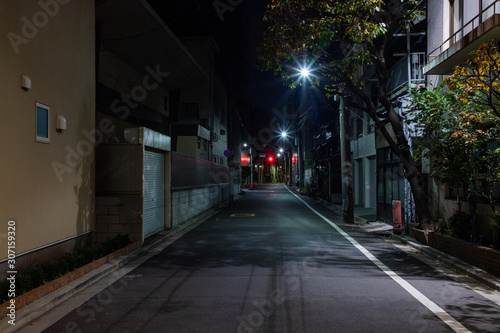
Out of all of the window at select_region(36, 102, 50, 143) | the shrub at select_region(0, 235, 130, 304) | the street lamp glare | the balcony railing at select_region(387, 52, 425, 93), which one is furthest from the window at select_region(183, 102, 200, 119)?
the window at select_region(36, 102, 50, 143)

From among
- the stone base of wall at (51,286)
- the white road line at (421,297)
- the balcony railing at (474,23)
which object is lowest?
the white road line at (421,297)

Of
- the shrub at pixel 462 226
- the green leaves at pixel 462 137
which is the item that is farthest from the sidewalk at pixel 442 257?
the green leaves at pixel 462 137

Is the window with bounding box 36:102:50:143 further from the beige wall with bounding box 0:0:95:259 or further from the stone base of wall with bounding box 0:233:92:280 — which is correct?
the stone base of wall with bounding box 0:233:92:280

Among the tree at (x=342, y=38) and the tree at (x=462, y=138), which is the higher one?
the tree at (x=342, y=38)

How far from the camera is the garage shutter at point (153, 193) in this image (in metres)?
11.4

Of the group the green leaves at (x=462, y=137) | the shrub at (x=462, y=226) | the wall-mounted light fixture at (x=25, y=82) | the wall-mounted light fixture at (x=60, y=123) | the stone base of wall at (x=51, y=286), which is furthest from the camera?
the shrub at (x=462, y=226)

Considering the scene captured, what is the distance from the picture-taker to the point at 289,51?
12.4 meters

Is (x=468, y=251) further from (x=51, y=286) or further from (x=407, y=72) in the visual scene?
(x=407, y=72)

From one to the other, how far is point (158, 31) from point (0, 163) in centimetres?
1096

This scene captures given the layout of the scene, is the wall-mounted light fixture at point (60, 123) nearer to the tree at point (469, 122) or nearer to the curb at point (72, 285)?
the curb at point (72, 285)

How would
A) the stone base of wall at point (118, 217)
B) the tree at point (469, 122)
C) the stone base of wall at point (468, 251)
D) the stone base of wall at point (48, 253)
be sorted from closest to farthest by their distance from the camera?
the stone base of wall at point (48, 253)
the stone base of wall at point (468, 251)
the tree at point (469, 122)
the stone base of wall at point (118, 217)

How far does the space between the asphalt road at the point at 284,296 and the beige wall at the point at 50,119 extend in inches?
79.3

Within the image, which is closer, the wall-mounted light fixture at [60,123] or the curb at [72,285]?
the curb at [72,285]

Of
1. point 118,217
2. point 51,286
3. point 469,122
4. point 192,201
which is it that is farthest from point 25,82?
point 192,201
